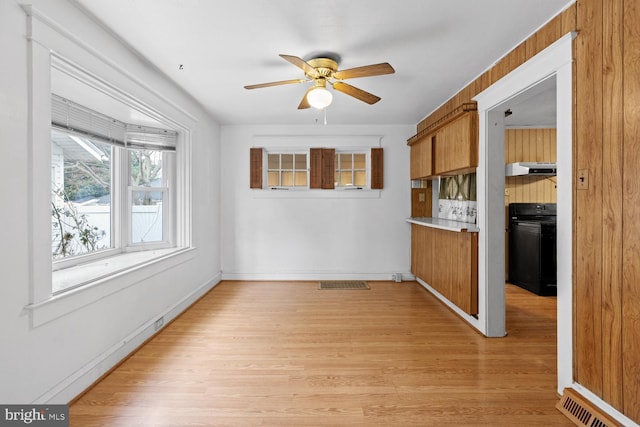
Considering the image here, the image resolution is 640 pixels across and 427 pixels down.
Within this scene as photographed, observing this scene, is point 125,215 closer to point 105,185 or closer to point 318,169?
point 105,185

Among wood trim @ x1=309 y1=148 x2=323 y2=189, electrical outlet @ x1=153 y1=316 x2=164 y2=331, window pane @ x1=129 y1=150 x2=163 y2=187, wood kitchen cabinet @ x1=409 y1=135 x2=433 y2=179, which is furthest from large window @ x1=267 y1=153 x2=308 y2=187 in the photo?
electrical outlet @ x1=153 y1=316 x2=164 y2=331

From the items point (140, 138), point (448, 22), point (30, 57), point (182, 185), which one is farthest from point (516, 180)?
point (30, 57)

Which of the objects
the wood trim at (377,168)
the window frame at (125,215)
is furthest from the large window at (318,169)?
the window frame at (125,215)

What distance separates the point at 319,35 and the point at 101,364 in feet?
9.30

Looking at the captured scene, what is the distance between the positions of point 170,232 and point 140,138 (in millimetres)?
1098

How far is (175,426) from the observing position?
168 cm

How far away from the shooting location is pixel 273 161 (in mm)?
5008

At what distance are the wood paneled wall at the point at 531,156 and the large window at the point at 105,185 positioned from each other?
4921 mm

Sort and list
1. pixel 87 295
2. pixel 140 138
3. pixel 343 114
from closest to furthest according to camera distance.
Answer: pixel 87 295 → pixel 140 138 → pixel 343 114

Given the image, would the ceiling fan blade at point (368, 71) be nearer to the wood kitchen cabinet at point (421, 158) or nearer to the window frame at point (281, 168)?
the wood kitchen cabinet at point (421, 158)

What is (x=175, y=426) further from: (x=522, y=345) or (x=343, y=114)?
(x=343, y=114)

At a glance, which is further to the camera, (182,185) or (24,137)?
(182,185)

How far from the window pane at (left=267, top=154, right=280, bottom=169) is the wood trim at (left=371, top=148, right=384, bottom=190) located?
5.05ft

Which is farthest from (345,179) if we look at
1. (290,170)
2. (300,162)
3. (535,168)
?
(535,168)
